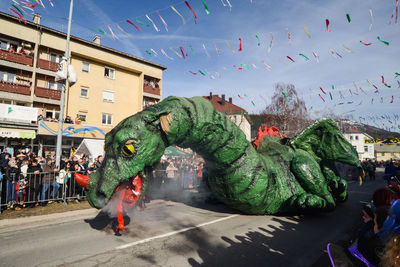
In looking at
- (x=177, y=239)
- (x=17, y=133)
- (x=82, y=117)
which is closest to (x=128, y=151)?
(x=177, y=239)

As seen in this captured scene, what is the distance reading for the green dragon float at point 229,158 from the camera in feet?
11.6

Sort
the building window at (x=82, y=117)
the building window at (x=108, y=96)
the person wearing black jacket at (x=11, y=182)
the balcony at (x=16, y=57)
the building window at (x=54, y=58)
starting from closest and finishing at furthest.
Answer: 1. the person wearing black jacket at (x=11, y=182)
2. the balcony at (x=16, y=57)
3. the building window at (x=54, y=58)
4. the building window at (x=82, y=117)
5. the building window at (x=108, y=96)

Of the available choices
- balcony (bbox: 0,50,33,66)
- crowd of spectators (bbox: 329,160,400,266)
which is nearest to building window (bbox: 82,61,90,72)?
balcony (bbox: 0,50,33,66)

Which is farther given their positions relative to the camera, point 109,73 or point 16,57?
point 109,73

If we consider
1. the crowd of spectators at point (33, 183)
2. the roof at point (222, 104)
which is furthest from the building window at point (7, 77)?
the roof at point (222, 104)

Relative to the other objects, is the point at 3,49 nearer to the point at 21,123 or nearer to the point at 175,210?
the point at 21,123

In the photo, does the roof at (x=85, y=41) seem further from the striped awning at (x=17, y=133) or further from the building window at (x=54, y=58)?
the striped awning at (x=17, y=133)

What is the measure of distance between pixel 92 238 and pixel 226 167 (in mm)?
2803

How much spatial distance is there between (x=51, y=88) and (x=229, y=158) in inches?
807

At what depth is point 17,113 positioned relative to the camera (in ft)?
50.5

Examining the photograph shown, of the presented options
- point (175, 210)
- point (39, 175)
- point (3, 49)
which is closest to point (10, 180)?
point (39, 175)

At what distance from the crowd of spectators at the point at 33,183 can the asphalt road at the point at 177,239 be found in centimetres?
146

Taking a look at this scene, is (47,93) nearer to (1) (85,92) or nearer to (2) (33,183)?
(1) (85,92)

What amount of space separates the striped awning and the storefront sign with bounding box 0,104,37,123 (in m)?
0.81
